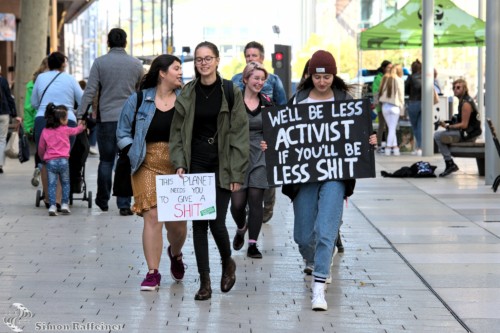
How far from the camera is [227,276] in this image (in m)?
8.80

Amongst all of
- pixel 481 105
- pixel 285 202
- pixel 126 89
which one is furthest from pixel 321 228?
pixel 481 105

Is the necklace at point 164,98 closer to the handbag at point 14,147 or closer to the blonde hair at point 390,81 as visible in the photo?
the handbag at point 14,147

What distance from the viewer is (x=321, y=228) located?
333 inches

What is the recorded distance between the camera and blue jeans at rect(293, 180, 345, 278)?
841cm

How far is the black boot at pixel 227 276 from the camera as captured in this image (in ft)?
28.8

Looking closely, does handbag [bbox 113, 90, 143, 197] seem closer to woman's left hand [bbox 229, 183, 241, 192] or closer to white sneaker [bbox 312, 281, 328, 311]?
woman's left hand [bbox 229, 183, 241, 192]

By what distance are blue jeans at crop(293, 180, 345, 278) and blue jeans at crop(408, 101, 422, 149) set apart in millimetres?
17243

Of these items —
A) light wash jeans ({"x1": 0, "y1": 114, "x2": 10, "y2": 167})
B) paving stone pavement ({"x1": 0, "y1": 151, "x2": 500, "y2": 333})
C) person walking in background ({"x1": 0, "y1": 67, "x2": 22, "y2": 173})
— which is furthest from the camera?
light wash jeans ({"x1": 0, "y1": 114, "x2": 10, "y2": 167})

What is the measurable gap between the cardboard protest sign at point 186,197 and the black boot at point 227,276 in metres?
0.43

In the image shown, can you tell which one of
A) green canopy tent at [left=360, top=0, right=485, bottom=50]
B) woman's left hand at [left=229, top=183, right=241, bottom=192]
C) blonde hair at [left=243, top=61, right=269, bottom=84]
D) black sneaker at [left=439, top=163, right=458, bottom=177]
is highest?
green canopy tent at [left=360, top=0, right=485, bottom=50]

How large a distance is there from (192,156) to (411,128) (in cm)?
1875

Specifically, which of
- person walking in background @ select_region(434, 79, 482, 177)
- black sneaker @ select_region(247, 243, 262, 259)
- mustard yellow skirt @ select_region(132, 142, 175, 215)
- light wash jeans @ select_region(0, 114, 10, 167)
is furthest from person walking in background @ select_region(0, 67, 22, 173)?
mustard yellow skirt @ select_region(132, 142, 175, 215)

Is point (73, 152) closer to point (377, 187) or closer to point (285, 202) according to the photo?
point (285, 202)

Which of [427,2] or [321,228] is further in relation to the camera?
[427,2]
